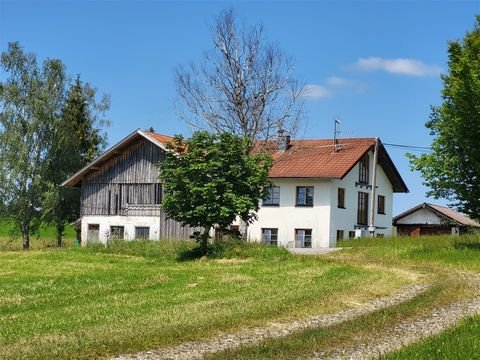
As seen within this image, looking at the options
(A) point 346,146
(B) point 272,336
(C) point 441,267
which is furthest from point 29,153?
(B) point 272,336

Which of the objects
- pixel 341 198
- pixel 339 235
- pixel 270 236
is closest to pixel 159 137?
pixel 270 236

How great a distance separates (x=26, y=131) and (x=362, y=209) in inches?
966

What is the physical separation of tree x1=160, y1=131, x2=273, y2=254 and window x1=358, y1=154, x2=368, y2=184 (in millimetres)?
18895

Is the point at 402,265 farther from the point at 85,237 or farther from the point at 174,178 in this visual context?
the point at 85,237

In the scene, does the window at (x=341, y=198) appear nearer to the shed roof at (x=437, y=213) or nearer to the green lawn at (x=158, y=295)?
the shed roof at (x=437, y=213)

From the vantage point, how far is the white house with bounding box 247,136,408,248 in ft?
138

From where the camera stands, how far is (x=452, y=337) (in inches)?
389

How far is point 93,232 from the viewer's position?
43.6 meters

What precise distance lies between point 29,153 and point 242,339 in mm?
38940

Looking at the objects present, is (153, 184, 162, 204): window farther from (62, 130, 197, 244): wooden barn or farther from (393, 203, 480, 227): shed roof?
(393, 203, 480, 227): shed roof

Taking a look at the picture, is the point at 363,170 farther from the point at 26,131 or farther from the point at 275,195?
the point at 26,131

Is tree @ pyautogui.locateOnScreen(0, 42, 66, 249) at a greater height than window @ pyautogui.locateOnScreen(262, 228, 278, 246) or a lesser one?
greater

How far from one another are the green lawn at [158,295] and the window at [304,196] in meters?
14.8

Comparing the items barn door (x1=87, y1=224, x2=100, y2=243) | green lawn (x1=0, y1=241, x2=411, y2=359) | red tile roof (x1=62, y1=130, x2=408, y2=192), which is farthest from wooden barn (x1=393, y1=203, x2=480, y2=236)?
green lawn (x1=0, y1=241, x2=411, y2=359)
